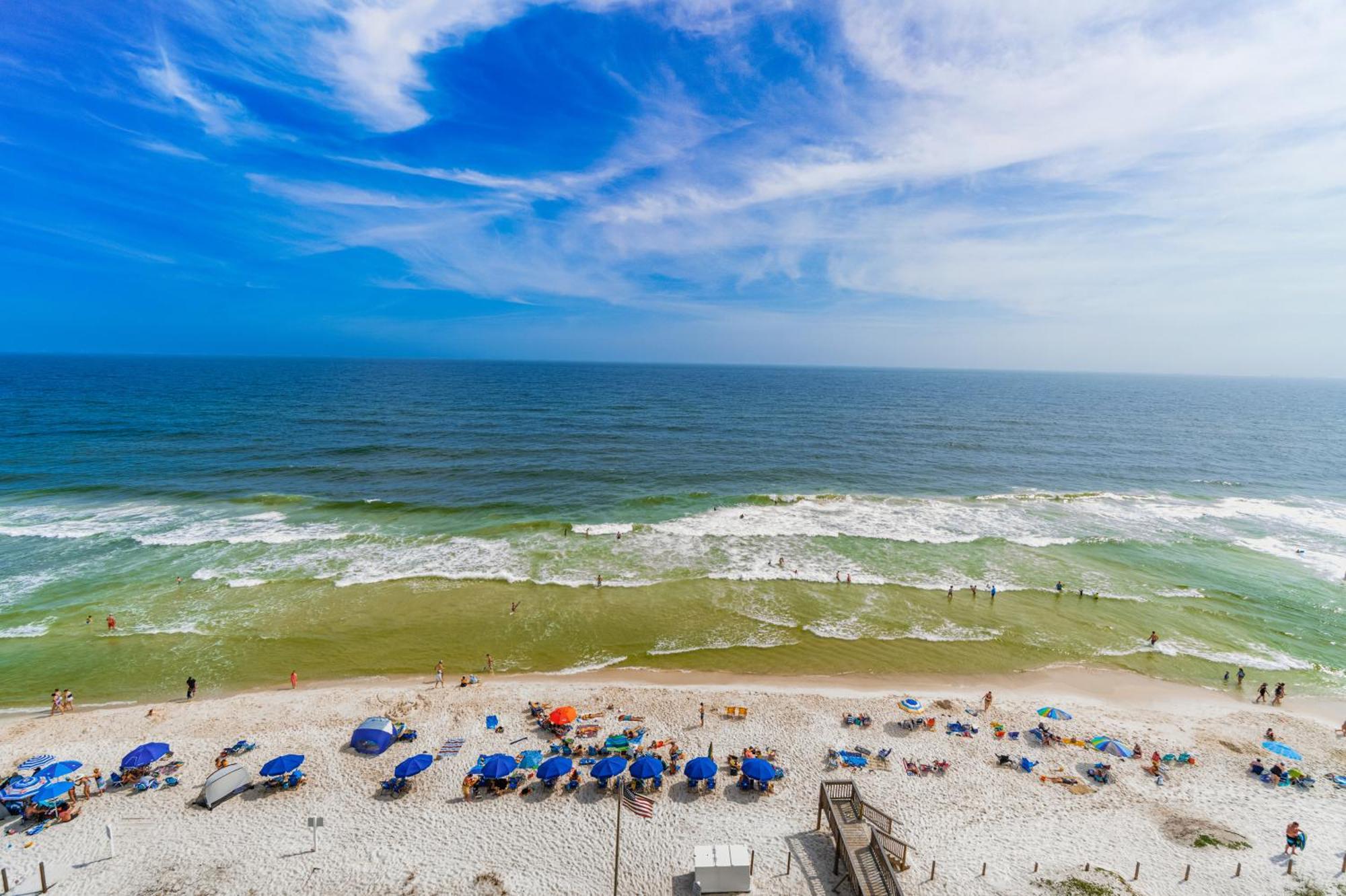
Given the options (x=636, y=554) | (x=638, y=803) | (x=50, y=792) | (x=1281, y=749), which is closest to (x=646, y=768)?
(x=638, y=803)

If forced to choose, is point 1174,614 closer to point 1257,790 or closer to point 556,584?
point 1257,790

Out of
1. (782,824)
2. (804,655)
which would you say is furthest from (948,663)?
(782,824)

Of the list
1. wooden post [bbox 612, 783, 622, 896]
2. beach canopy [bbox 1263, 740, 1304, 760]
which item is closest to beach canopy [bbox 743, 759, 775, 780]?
wooden post [bbox 612, 783, 622, 896]

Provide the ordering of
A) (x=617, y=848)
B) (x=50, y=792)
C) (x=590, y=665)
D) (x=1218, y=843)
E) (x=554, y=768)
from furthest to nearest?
(x=590, y=665) < (x=554, y=768) < (x=50, y=792) < (x=1218, y=843) < (x=617, y=848)

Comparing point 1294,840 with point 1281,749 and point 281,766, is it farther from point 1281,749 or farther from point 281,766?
point 281,766

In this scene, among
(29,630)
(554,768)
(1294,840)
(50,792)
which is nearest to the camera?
(1294,840)

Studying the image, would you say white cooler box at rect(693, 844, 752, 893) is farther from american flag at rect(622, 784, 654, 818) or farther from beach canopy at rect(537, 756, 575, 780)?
beach canopy at rect(537, 756, 575, 780)

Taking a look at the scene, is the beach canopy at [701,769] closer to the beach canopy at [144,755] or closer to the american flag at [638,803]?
the american flag at [638,803]
